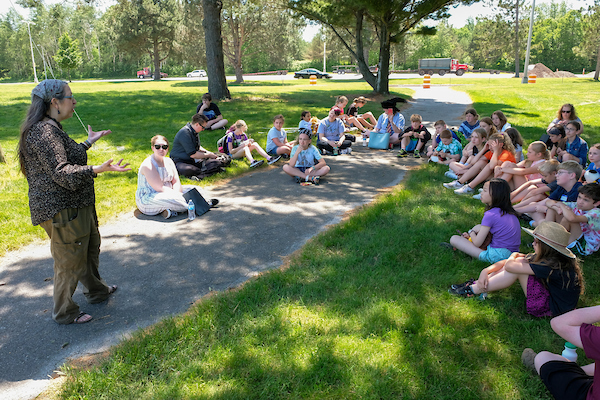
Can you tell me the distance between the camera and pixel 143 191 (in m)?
6.68

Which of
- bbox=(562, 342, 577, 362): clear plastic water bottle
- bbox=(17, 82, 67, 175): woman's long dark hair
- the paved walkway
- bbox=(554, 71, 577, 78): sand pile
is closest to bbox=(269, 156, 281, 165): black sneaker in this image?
the paved walkway

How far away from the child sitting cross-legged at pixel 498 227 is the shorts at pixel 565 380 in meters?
1.85

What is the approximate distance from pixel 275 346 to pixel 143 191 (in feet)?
13.5

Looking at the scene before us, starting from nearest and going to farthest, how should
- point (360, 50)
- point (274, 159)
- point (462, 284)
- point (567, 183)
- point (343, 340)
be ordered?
1. point (343, 340)
2. point (462, 284)
3. point (567, 183)
4. point (274, 159)
5. point (360, 50)

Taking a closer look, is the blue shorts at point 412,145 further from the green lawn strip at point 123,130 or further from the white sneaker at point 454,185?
the green lawn strip at point 123,130

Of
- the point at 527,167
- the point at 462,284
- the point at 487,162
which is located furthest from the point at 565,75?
the point at 462,284

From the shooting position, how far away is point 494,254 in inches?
191

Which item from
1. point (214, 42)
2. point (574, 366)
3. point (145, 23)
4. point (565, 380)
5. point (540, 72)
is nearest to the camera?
point (565, 380)

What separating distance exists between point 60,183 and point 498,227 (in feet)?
14.8

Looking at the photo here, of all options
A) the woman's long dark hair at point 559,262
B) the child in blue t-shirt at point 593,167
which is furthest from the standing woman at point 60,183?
the child in blue t-shirt at point 593,167

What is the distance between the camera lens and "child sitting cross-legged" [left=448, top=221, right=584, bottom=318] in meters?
3.66

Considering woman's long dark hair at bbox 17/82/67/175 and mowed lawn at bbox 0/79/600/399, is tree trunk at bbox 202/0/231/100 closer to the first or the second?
mowed lawn at bbox 0/79/600/399

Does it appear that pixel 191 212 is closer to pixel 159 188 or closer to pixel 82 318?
pixel 159 188

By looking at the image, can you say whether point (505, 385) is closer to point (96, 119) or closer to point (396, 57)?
point (96, 119)
